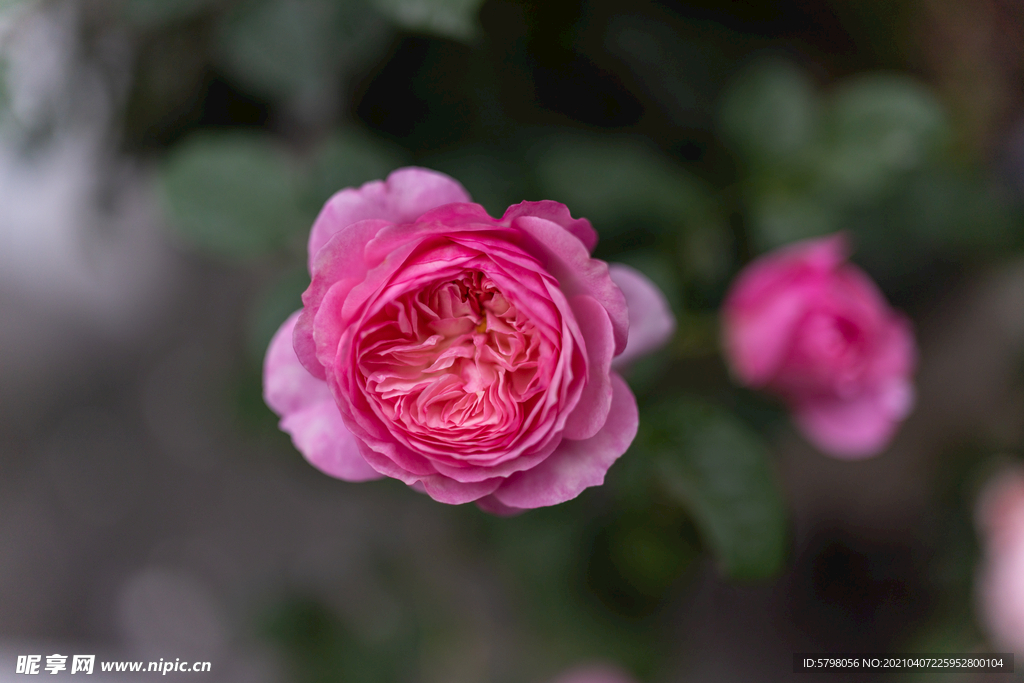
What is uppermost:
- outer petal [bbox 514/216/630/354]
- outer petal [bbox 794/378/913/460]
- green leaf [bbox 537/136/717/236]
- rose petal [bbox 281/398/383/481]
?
green leaf [bbox 537/136/717/236]

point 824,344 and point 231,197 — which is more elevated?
point 231,197

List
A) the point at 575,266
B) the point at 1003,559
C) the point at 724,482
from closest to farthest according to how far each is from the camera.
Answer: the point at 575,266, the point at 724,482, the point at 1003,559

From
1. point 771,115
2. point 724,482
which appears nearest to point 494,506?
point 724,482

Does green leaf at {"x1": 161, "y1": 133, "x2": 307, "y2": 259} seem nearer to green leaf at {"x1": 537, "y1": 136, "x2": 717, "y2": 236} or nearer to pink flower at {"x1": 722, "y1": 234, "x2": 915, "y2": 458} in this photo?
green leaf at {"x1": 537, "y1": 136, "x2": 717, "y2": 236}

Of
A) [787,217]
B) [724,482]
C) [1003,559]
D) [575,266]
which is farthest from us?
[1003,559]

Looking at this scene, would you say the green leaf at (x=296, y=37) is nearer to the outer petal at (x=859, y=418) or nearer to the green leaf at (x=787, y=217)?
the green leaf at (x=787, y=217)

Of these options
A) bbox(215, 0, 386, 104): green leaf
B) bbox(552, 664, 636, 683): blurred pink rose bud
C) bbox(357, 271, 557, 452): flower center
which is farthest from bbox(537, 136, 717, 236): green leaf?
bbox(552, 664, 636, 683): blurred pink rose bud

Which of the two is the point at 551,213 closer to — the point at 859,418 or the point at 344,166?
the point at 344,166
